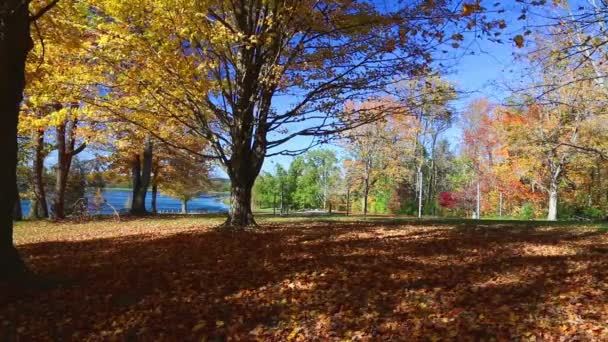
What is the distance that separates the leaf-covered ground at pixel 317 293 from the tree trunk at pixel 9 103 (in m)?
0.41

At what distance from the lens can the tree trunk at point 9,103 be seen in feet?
15.9

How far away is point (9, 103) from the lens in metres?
4.93

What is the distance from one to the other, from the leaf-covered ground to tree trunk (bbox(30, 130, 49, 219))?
37.6 ft

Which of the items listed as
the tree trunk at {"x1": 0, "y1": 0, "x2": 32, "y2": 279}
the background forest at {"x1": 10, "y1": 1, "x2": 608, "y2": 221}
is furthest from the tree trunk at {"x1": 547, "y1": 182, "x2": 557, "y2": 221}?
the tree trunk at {"x1": 0, "y1": 0, "x2": 32, "y2": 279}

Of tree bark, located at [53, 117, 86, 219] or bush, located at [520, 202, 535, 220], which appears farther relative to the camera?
bush, located at [520, 202, 535, 220]

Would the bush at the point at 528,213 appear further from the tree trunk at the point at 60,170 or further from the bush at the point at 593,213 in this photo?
the tree trunk at the point at 60,170

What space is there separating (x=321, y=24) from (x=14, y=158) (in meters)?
6.27

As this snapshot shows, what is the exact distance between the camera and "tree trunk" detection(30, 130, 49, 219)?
17528mm

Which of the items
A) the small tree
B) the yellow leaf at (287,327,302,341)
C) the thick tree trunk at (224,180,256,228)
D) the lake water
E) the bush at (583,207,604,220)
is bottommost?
the lake water

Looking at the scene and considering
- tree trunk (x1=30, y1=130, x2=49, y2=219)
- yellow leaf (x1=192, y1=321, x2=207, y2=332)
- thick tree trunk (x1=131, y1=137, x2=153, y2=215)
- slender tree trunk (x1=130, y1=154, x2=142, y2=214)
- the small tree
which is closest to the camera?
yellow leaf (x1=192, y1=321, x2=207, y2=332)

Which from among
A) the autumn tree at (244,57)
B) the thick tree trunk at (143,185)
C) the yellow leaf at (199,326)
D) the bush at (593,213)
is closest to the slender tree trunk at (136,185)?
the thick tree trunk at (143,185)

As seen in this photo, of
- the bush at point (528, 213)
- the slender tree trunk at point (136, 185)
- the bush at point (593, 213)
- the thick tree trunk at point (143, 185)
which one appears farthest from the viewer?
the bush at point (528, 213)

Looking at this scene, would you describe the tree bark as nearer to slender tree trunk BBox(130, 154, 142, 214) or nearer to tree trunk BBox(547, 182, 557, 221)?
slender tree trunk BBox(130, 154, 142, 214)

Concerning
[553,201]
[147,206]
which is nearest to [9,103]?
[553,201]
